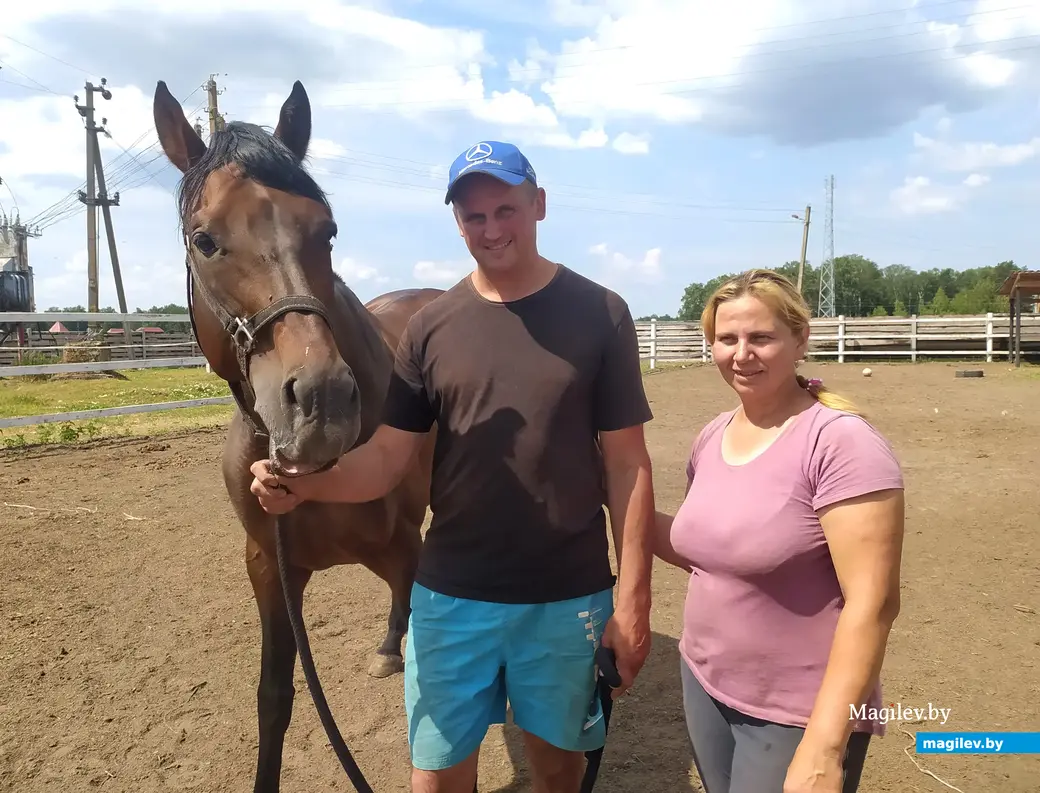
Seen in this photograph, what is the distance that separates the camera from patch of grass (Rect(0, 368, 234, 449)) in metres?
8.96

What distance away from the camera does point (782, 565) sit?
4.72ft

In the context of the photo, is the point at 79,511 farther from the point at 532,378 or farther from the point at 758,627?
the point at 758,627

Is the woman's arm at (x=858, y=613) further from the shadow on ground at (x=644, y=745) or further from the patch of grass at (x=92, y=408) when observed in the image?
the patch of grass at (x=92, y=408)

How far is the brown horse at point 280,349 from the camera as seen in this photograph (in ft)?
5.24

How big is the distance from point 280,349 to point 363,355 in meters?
0.84

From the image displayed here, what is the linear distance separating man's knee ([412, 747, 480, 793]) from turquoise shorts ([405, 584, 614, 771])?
0.03m

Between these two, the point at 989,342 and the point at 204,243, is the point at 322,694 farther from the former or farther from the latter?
the point at 989,342

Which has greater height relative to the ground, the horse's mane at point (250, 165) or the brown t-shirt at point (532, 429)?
the horse's mane at point (250, 165)

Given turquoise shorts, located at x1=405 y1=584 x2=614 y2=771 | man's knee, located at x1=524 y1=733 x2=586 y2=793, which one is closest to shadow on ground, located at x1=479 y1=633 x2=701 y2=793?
man's knee, located at x1=524 y1=733 x2=586 y2=793

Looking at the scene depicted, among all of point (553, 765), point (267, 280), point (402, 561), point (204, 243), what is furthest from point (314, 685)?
point (204, 243)

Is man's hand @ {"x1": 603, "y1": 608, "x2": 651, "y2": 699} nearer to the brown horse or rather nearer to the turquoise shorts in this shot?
the turquoise shorts

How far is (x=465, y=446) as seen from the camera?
179cm

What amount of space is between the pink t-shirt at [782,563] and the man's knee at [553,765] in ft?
1.47

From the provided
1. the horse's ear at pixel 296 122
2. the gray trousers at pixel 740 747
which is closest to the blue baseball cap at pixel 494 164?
the horse's ear at pixel 296 122
